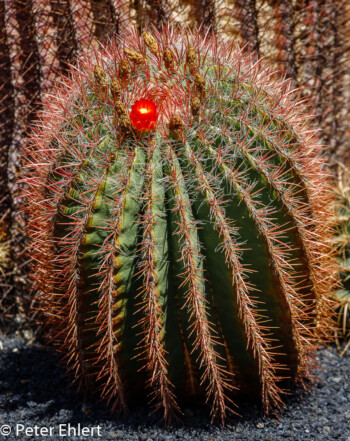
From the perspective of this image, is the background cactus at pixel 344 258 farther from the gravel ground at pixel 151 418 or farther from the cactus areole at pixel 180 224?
the cactus areole at pixel 180 224

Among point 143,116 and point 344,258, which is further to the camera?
point 344,258

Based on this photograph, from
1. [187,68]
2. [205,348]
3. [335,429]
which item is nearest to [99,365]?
[205,348]

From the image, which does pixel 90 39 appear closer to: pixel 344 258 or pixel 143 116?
pixel 143 116

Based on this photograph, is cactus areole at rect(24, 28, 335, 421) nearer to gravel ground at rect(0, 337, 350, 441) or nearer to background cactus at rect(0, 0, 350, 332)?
gravel ground at rect(0, 337, 350, 441)

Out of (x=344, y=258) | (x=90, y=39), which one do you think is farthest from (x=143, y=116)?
(x=344, y=258)

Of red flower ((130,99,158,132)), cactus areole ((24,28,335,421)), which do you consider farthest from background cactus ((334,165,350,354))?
red flower ((130,99,158,132))

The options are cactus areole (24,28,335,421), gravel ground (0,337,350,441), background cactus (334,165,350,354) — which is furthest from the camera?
background cactus (334,165,350,354)

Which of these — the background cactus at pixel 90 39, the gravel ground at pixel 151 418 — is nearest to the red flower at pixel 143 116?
the background cactus at pixel 90 39
